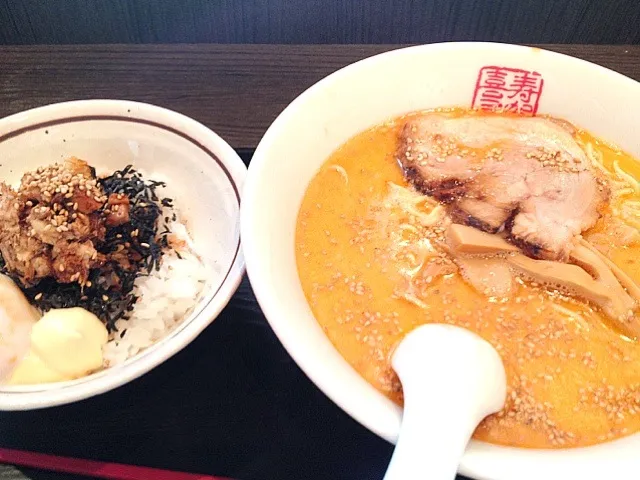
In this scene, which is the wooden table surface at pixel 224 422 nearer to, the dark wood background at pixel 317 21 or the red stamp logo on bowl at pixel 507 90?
the red stamp logo on bowl at pixel 507 90

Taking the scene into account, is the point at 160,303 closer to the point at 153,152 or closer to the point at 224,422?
the point at 224,422

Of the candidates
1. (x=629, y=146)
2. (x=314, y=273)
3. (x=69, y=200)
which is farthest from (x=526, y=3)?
(x=69, y=200)

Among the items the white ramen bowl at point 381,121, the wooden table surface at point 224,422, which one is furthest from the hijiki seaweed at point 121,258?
the white ramen bowl at point 381,121

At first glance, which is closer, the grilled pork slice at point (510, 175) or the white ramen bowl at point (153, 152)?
the grilled pork slice at point (510, 175)

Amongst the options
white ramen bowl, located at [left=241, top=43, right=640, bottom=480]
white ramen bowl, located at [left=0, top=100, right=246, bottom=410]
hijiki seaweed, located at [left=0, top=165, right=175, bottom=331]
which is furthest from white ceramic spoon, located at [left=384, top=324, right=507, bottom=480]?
hijiki seaweed, located at [left=0, top=165, right=175, bottom=331]

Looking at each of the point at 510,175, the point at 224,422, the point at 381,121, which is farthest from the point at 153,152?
the point at 510,175

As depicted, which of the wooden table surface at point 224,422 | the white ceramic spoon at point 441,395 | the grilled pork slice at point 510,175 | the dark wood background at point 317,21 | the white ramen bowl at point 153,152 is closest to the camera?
the white ceramic spoon at point 441,395

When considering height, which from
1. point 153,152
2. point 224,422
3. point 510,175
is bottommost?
point 224,422
